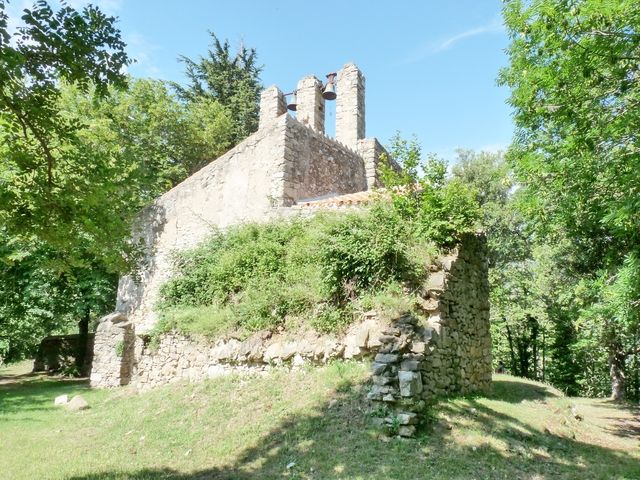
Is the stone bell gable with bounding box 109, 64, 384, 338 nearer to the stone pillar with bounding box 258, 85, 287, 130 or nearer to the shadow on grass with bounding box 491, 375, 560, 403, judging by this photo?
the stone pillar with bounding box 258, 85, 287, 130

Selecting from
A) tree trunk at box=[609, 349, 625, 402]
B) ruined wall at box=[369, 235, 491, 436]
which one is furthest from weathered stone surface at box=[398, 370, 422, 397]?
tree trunk at box=[609, 349, 625, 402]

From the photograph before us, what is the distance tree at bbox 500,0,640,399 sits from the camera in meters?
5.86

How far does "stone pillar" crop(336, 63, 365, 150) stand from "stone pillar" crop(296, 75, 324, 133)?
104 centimetres

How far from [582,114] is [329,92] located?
10.4 m

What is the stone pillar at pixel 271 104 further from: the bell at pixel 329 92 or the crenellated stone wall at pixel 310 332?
the bell at pixel 329 92

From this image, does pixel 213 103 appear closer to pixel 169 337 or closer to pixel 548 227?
pixel 169 337

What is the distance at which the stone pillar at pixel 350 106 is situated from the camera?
15906 millimetres

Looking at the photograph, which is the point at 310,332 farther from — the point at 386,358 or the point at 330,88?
the point at 330,88

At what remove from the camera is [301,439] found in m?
6.35

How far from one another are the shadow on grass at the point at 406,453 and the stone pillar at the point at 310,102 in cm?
1013

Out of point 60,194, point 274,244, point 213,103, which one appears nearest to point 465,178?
point 213,103

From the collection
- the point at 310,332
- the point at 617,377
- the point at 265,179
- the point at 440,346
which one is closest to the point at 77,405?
the point at 310,332

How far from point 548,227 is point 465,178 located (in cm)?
1416

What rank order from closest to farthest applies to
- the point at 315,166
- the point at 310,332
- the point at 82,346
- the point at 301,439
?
the point at 301,439
the point at 310,332
the point at 315,166
the point at 82,346
